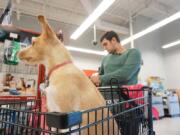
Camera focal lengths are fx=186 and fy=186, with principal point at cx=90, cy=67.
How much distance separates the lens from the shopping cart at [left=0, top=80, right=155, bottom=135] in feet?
1.40

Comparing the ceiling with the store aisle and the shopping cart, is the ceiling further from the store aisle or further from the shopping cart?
the shopping cart

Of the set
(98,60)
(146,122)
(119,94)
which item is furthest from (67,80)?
(98,60)

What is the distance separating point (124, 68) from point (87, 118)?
83 centimetres

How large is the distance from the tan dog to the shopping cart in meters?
0.07

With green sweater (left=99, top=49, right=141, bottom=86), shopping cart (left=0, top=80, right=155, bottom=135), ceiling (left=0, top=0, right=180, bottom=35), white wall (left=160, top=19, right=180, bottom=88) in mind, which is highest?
ceiling (left=0, top=0, right=180, bottom=35)

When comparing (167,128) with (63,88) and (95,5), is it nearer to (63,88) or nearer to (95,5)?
(63,88)

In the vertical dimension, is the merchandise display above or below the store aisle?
above

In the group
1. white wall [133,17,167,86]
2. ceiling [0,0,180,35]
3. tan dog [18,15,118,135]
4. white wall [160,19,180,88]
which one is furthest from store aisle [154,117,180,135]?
white wall [160,19,180,88]

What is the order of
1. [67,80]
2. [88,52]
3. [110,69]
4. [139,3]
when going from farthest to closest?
[88,52] → [139,3] → [110,69] → [67,80]

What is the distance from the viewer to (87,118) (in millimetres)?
600

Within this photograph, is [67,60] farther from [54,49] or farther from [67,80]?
[67,80]

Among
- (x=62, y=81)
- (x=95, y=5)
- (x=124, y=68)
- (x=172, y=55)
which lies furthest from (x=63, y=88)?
(x=172, y=55)

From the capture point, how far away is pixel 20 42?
1.71 metres

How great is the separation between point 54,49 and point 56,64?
0.11 metres
